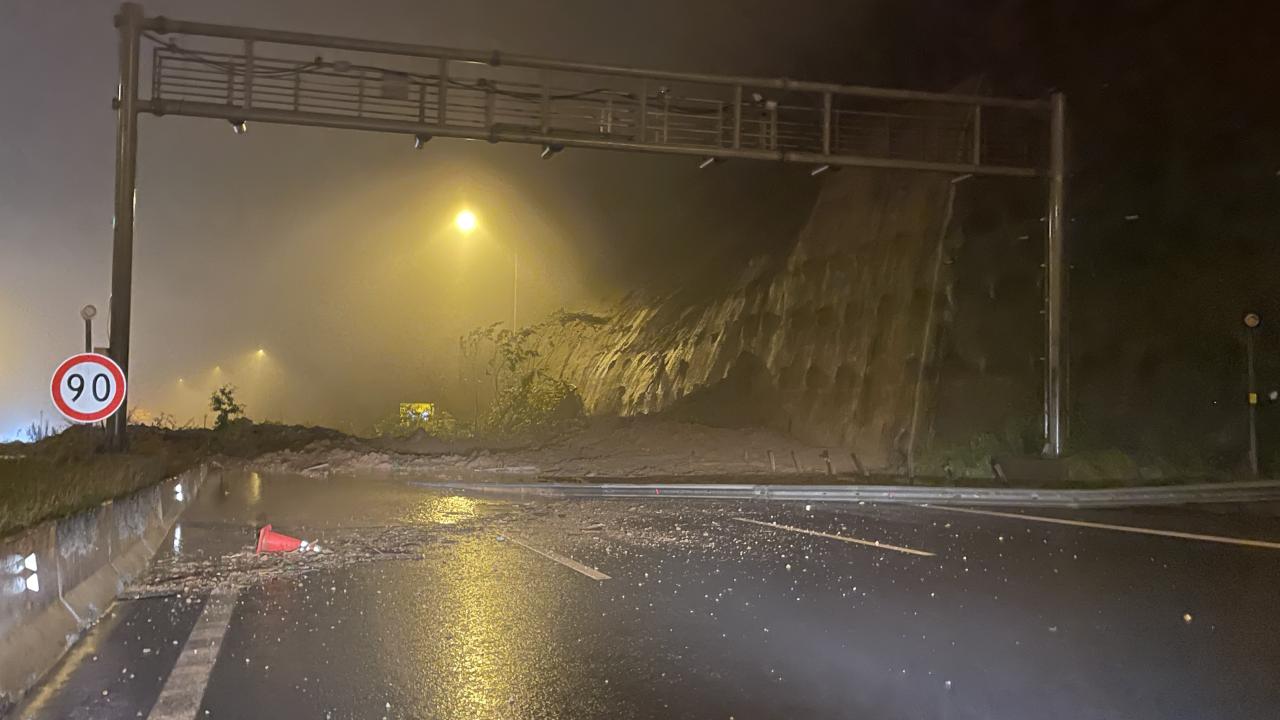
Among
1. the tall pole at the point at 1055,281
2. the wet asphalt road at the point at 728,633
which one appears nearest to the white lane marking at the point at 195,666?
the wet asphalt road at the point at 728,633

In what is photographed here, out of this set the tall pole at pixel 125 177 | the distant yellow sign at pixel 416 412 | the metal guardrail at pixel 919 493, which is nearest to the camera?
the tall pole at pixel 125 177

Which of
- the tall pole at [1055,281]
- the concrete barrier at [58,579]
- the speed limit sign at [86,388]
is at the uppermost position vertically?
the tall pole at [1055,281]

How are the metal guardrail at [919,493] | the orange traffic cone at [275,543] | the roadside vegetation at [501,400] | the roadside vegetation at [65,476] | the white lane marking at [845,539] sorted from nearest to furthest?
the roadside vegetation at [65,476] → the orange traffic cone at [275,543] → the white lane marking at [845,539] → the metal guardrail at [919,493] → the roadside vegetation at [501,400]

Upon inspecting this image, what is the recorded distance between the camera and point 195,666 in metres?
5.95

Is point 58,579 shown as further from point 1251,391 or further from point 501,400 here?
point 501,400

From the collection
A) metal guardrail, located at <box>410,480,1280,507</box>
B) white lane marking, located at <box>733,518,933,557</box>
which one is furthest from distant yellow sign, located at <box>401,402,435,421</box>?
white lane marking, located at <box>733,518,933,557</box>

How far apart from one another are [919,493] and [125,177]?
15.5m

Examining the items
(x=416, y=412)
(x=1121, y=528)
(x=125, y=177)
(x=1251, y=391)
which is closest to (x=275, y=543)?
(x=125, y=177)

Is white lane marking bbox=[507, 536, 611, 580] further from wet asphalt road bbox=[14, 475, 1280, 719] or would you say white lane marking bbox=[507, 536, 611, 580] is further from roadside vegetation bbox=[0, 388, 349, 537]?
roadside vegetation bbox=[0, 388, 349, 537]

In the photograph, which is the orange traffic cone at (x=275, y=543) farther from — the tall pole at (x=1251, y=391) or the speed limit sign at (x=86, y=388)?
the tall pole at (x=1251, y=391)

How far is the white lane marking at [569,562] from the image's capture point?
29.9 ft

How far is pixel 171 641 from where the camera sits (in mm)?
6605

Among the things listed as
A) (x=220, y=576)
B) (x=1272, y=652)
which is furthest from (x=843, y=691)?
(x=220, y=576)

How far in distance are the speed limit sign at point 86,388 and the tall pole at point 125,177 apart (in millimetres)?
4588
